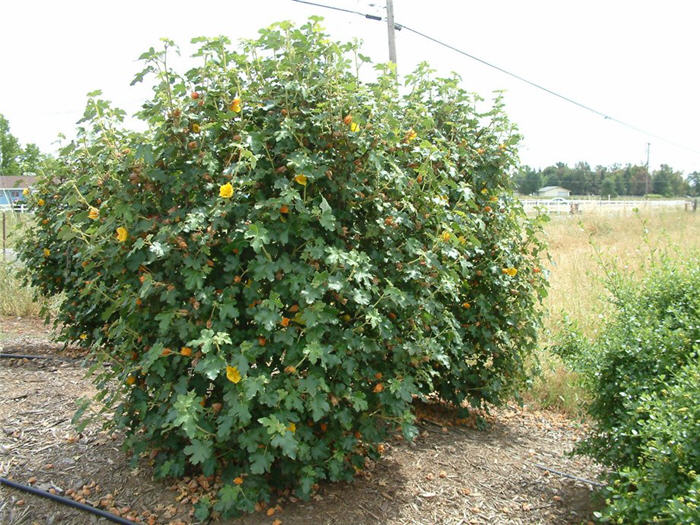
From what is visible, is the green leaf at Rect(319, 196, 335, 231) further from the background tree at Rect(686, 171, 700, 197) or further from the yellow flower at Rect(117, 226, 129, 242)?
the background tree at Rect(686, 171, 700, 197)

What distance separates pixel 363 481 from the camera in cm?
324

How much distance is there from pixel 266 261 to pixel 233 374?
0.51m

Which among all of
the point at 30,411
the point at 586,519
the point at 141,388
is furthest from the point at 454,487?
the point at 30,411

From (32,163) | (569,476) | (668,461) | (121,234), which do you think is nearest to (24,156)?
(32,163)

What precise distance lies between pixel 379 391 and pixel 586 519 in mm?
1328

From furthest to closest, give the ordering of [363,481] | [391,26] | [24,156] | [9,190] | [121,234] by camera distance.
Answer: [9,190] → [391,26] → [24,156] → [363,481] → [121,234]

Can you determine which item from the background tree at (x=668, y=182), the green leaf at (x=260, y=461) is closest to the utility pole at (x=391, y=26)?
the green leaf at (x=260, y=461)

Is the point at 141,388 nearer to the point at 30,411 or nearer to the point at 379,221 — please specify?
the point at 379,221

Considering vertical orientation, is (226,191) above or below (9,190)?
below

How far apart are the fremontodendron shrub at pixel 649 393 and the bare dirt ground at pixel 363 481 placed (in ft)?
1.50

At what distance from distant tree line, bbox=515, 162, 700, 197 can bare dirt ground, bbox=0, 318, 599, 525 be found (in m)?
54.5

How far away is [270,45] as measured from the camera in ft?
9.19

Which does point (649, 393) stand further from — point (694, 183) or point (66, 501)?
point (694, 183)

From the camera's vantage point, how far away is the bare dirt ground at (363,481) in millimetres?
2926
